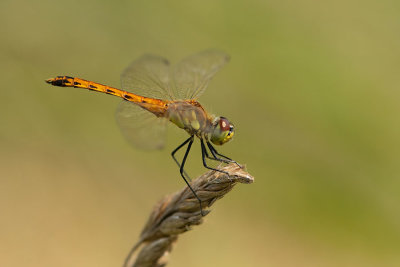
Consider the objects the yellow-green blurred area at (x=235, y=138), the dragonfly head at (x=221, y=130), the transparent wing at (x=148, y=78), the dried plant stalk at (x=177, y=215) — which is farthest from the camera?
the yellow-green blurred area at (x=235, y=138)

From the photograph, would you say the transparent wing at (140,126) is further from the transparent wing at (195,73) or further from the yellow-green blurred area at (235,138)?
the transparent wing at (195,73)

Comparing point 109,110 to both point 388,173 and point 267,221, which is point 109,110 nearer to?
point 267,221

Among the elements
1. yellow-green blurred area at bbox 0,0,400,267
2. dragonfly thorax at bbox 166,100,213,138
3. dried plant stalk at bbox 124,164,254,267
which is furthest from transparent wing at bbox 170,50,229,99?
dried plant stalk at bbox 124,164,254,267

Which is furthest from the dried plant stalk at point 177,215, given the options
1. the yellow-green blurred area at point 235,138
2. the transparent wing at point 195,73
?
the transparent wing at point 195,73

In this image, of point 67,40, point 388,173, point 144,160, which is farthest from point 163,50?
point 388,173

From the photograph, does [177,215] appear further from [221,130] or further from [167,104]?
[167,104]

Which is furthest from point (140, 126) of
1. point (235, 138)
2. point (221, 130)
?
point (235, 138)

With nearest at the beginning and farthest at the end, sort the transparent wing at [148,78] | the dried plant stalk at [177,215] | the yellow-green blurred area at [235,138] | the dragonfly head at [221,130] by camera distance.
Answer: the dried plant stalk at [177,215]
the dragonfly head at [221,130]
the transparent wing at [148,78]
the yellow-green blurred area at [235,138]
